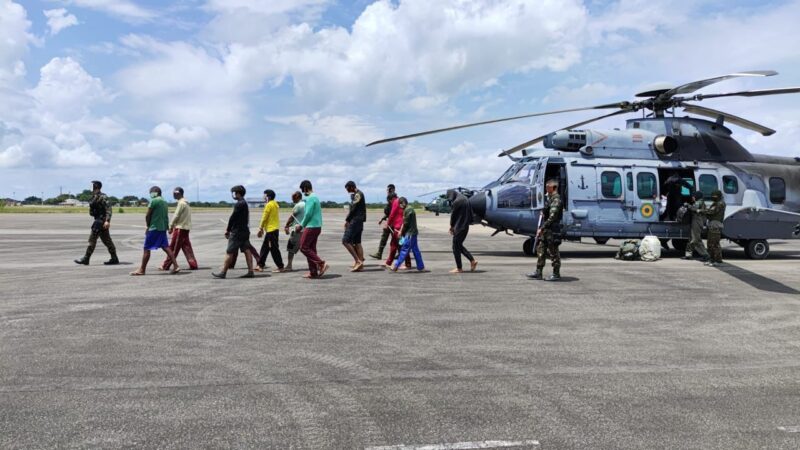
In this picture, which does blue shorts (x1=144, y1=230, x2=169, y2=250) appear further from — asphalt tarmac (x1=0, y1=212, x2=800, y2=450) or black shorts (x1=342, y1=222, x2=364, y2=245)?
black shorts (x1=342, y1=222, x2=364, y2=245)

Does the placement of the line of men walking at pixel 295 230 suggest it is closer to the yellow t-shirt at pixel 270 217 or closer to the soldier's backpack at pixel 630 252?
the yellow t-shirt at pixel 270 217

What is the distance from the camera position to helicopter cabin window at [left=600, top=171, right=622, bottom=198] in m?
15.3

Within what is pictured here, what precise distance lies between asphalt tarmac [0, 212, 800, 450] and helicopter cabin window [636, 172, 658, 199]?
5806 mm

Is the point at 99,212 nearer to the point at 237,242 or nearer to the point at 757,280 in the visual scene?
the point at 237,242

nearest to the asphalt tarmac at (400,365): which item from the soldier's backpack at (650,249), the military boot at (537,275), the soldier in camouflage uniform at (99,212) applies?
the military boot at (537,275)

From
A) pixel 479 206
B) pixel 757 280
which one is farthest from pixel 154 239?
pixel 757 280

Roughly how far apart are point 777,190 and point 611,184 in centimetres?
540

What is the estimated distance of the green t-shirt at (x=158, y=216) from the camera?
38.2 feet

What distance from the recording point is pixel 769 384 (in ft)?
15.5

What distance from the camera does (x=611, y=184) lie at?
1538 cm

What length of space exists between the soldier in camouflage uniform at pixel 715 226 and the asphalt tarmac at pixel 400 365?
347 centimetres

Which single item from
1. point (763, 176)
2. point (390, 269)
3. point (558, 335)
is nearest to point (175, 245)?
point (390, 269)

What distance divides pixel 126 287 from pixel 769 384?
9.26m

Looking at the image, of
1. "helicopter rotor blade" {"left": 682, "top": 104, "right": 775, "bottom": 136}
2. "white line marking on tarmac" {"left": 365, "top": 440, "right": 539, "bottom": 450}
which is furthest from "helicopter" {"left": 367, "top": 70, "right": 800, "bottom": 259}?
"white line marking on tarmac" {"left": 365, "top": 440, "right": 539, "bottom": 450}
